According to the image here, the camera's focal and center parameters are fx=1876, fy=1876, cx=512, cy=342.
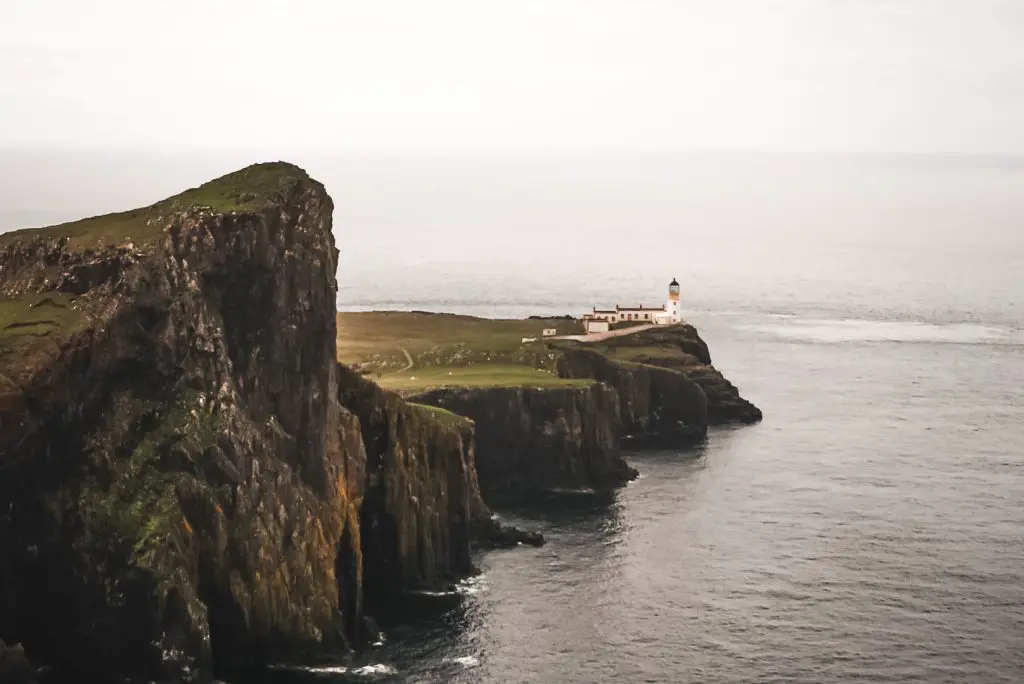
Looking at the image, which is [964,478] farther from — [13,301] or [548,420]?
[13,301]

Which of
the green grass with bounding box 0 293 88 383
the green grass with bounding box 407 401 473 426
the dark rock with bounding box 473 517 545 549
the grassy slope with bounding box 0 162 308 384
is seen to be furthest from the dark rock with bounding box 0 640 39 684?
the dark rock with bounding box 473 517 545 549

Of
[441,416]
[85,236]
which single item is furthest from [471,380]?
[85,236]

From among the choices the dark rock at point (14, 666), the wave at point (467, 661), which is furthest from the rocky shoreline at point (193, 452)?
the wave at point (467, 661)

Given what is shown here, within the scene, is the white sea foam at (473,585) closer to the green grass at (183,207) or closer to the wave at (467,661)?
the wave at (467,661)

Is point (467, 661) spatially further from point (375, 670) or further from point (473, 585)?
point (473, 585)

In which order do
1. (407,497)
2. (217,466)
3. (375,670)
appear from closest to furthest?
1. (375,670)
2. (217,466)
3. (407,497)

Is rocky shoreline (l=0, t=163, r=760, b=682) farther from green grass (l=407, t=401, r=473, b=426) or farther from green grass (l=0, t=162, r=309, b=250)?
green grass (l=407, t=401, r=473, b=426)
